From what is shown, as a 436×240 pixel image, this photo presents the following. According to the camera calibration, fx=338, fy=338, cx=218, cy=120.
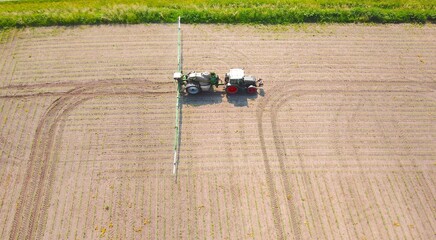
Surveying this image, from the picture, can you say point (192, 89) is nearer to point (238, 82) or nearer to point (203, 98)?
point (203, 98)

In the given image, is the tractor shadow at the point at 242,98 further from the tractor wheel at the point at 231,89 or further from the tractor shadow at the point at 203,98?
the tractor shadow at the point at 203,98

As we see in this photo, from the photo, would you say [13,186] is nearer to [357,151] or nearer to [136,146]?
[136,146]

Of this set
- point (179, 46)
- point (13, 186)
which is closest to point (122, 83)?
point (179, 46)

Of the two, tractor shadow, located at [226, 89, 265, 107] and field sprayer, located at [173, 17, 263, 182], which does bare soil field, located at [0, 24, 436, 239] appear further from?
field sprayer, located at [173, 17, 263, 182]

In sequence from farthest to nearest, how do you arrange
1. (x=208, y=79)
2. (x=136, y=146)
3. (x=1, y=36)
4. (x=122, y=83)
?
(x=1, y=36), (x=122, y=83), (x=208, y=79), (x=136, y=146)

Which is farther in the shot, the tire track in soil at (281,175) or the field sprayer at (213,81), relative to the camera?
the field sprayer at (213,81)

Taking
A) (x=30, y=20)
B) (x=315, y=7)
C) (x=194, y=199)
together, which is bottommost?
(x=194, y=199)

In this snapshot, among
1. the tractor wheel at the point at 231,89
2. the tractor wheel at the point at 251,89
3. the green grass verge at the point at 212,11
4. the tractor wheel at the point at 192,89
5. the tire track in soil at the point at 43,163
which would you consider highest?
the green grass verge at the point at 212,11

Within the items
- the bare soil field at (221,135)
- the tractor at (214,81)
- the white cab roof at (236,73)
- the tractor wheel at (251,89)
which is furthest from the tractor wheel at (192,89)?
the tractor wheel at (251,89)
